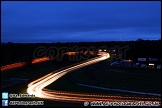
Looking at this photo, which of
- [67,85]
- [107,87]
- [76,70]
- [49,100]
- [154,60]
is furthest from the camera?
[154,60]

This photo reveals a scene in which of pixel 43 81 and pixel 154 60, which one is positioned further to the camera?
pixel 154 60

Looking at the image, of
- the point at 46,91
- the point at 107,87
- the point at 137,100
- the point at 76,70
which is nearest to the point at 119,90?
the point at 107,87

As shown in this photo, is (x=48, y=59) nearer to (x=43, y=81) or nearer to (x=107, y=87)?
(x=43, y=81)

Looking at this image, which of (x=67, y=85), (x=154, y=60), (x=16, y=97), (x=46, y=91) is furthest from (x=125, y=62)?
(x=16, y=97)

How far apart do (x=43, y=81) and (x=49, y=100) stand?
7.28 metres

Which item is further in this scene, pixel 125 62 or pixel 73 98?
pixel 125 62

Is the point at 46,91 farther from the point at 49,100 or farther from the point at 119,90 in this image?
the point at 119,90

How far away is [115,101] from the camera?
628 inches

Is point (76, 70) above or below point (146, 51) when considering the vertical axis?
below

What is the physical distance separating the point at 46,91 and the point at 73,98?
3.67 m

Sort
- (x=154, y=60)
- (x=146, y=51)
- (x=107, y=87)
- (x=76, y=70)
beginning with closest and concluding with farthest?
(x=107, y=87) → (x=76, y=70) → (x=154, y=60) → (x=146, y=51)

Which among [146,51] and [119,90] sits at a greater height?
[146,51]

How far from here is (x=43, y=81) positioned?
24.4 m

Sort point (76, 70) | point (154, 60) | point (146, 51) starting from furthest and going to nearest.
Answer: point (146, 51) < point (154, 60) < point (76, 70)
